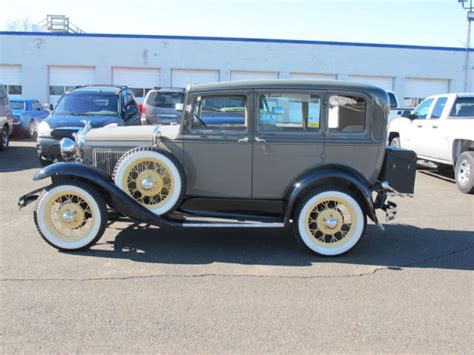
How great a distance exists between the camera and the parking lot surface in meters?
3.33

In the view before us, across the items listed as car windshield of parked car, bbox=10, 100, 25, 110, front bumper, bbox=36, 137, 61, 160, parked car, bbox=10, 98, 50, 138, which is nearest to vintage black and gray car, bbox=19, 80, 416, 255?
front bumper, bbox=36, 137, 61, 160

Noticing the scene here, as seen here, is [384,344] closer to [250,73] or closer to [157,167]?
[157,167]

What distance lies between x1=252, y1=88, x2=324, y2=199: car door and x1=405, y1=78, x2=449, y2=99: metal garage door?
77.5 feet

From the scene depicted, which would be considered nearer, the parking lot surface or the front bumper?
the parking lot surface

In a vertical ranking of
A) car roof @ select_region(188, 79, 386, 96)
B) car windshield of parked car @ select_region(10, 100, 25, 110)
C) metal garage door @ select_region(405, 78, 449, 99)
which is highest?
metal garage door @ select_region(405, 78, 449, 99)

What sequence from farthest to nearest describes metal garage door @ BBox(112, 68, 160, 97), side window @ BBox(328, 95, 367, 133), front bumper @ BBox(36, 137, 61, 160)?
metal garage door @ BBox(112, 68, 160, 97) < front bumper @ BBox(36, 137, 61, 160) < side window @ BBox(328, 95, 367, 133)

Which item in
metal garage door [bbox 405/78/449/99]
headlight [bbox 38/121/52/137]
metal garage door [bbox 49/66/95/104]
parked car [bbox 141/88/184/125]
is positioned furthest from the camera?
metal garage door [bbox 405/78/449/99]

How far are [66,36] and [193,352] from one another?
82.3ft

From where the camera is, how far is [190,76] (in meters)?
25.9

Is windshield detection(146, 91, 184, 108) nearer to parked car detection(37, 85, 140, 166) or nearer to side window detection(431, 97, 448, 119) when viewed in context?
parked car detection(37, 85, 140, 166)

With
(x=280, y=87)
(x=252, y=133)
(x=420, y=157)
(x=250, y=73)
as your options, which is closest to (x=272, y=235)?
(x=252, y=133)

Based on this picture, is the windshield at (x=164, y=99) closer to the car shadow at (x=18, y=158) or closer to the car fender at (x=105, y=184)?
the car shadow at (x=18, y=158)

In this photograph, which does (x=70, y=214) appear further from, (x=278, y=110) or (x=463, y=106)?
(x=463, y=106)

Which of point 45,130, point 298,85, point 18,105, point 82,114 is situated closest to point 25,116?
point 18,105
